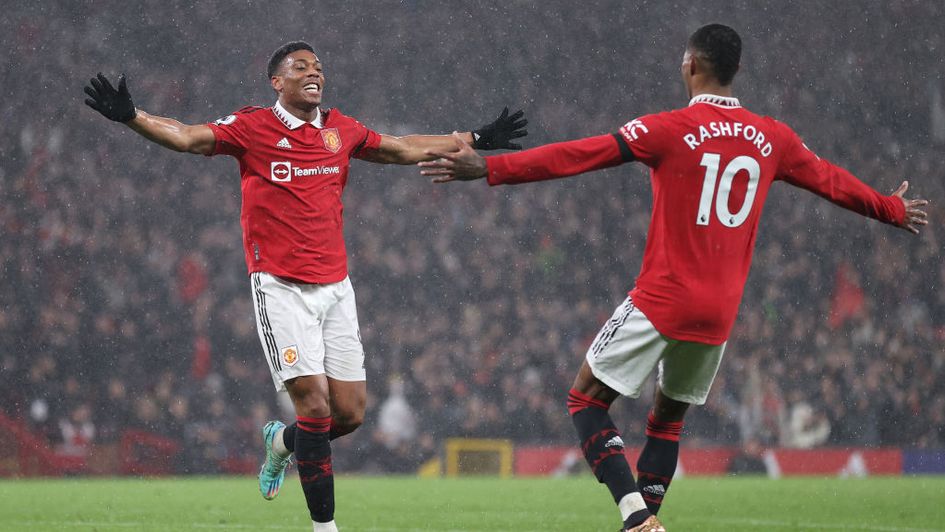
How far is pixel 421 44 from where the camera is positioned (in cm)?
1936

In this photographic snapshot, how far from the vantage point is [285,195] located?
19.4 ft

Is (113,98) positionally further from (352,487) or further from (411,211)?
(411,211)

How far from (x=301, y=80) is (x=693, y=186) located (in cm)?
222

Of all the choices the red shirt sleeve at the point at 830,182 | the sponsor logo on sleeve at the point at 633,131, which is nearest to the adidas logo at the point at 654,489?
the red shirt sleeve at the point at 830,182

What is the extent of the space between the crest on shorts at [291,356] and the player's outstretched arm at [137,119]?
1.00 m

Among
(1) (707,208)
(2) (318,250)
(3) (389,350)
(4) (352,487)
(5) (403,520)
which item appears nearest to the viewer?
(1) (707,208)

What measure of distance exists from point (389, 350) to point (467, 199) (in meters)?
3.11

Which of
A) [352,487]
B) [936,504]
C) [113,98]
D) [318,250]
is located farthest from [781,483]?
[113,98]

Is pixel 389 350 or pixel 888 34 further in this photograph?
pixel 888 34

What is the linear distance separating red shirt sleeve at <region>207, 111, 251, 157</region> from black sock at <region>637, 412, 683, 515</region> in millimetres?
2286

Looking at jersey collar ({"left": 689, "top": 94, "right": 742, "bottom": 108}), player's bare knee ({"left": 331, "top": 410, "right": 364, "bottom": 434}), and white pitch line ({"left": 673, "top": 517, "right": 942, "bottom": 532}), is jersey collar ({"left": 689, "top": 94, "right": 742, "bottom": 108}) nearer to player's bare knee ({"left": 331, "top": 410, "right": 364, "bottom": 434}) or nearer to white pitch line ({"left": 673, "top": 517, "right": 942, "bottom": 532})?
player's bare knee ({"left": 331, "top": 410, "right": 364, "bottom": 434})

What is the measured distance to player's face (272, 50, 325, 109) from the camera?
6070 millimetres

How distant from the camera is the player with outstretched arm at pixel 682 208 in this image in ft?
15.4

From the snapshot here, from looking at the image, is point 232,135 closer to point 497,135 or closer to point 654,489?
point 497,135
